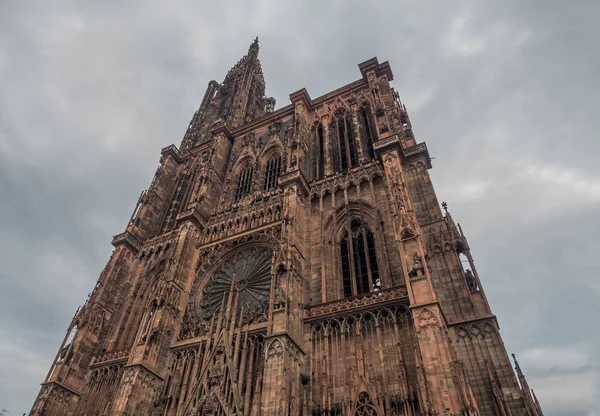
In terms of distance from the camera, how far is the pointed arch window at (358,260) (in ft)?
53.5

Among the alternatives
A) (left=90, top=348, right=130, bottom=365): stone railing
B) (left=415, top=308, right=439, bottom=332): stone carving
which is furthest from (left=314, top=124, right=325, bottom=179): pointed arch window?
(left=90, top=348, right=130, bottom=365): stone railing

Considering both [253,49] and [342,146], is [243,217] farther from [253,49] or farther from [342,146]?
[253,49]

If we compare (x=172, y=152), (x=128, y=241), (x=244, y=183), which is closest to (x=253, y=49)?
(x=172, y=152)

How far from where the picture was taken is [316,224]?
763 inches

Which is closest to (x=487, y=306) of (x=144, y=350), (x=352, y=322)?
(x=352, y=322)

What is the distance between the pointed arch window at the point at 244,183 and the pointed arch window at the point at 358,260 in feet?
29.5

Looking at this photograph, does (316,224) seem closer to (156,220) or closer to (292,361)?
(292,361)

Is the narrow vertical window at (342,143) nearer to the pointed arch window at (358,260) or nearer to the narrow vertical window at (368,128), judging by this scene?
the narrow vertical window at (368,128)

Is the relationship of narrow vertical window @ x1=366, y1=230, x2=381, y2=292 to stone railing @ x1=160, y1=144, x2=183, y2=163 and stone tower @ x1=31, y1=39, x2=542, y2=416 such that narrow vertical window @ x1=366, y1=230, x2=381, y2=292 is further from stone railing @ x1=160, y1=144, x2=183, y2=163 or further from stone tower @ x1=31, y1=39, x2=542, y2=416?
stone railing @ x1=160, y1=144, x2=183, y2=163

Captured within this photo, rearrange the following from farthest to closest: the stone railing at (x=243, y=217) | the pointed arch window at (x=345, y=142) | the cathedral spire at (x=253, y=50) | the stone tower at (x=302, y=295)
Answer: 1. the cathedral spire at (x=253, y=50)
2. the pointed arch window at (x=345, y=142)
3. the stone railing at (x=243, y=217)
4. the stone tower at (x=302, y=295)

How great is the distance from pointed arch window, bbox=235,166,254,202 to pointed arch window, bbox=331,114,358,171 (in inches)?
245

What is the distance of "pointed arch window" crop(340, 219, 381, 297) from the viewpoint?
16312 millimetres

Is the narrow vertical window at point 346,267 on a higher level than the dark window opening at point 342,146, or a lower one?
lower

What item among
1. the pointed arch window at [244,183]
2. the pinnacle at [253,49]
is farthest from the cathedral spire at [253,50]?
the pointed arch window at [244,183]
